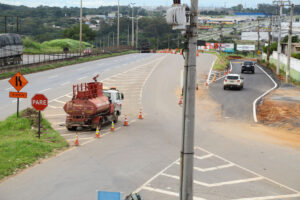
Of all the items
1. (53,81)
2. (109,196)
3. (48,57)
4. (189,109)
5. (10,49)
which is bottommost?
(53,81)

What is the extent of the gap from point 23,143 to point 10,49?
134ft

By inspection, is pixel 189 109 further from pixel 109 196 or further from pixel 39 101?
pixel 39 101

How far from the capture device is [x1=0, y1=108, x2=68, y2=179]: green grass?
17.9m

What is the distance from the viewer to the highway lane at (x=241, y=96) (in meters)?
33.9

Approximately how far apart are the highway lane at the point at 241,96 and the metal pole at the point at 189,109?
21.7 meters

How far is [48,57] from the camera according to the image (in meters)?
75.6

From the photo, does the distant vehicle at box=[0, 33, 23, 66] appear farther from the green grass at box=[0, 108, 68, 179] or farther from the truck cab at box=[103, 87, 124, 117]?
the green grass at box=[0, 108, 68, 179]

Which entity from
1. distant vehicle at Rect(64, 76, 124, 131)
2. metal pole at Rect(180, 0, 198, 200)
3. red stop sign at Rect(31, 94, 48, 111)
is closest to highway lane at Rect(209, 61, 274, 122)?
distant vehicle at Rect(64, 76, 124, 131)

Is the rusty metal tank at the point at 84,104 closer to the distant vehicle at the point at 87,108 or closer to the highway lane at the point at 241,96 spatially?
the distant vehicle at the point at 87,108

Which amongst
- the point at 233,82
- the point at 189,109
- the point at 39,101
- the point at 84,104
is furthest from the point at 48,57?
the point at 189,109

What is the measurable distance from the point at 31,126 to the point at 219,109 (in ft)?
53.4

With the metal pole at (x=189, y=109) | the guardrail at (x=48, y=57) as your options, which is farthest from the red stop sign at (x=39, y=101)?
the guardrail at (x=48, y=57)

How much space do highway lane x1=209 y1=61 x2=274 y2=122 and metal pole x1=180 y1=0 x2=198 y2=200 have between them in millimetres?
21696

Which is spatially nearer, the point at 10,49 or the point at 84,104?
the point at 84,104
